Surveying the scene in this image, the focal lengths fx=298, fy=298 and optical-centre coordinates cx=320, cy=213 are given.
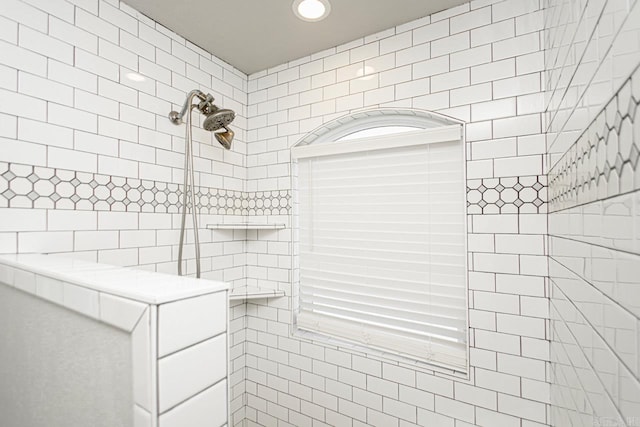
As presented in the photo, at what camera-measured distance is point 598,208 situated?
0.49 metres

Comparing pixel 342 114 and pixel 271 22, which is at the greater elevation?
pixel 271 22

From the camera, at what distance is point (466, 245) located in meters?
1.30

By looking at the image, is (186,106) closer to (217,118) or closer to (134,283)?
(217,118)

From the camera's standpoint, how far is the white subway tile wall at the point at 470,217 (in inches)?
46.4

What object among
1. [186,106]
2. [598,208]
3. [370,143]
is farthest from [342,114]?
[598,208]

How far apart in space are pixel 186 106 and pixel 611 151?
153 centimetres

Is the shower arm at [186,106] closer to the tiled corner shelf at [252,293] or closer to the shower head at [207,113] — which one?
the shower head at [207,113]

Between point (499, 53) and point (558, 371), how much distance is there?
1213 millimetres

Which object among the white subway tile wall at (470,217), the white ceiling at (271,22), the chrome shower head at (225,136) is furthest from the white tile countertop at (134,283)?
the white ceiling at (271,22)

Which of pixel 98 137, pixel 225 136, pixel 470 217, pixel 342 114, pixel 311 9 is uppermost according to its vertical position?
pixel 311 9

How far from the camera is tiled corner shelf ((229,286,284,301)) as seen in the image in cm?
166

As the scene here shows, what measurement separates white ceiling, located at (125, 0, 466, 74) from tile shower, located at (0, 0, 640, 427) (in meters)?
0.06

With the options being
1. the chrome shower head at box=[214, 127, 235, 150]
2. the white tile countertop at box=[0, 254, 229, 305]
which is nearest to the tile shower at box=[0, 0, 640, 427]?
the chrome shower head at box=[214, 127, 235, 150]

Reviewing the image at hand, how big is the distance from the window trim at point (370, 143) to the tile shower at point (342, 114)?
0.03 meters
